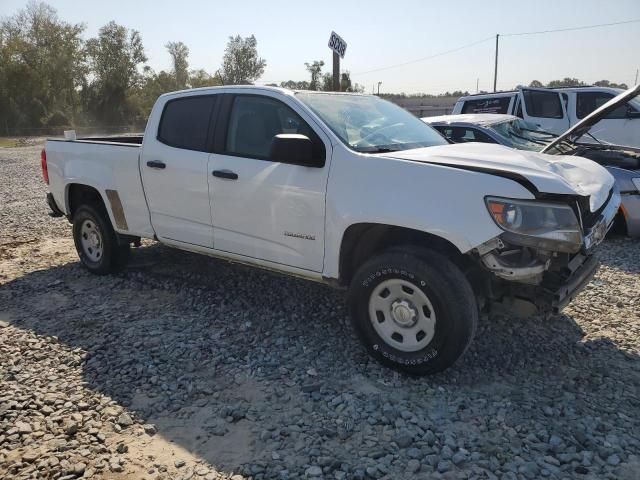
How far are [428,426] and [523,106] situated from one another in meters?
10.4

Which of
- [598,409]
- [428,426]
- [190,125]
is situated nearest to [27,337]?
[190,125]

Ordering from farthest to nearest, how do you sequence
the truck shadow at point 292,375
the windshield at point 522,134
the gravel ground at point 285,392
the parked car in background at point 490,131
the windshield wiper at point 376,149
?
the windshield at point 522,134
the parked car in background at point 490,131
the windshield wiper at point 376,149
the truck shadow at point 292,375
the gravel ground at point 285,392

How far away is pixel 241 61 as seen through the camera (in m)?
60.7

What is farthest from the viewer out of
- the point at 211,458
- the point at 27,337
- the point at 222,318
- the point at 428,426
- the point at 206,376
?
the point at 222,318

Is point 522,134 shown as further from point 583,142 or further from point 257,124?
point 257,124

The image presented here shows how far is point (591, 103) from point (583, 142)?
472 centimetres

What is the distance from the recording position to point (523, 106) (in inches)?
453

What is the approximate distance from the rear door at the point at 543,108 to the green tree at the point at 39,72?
44.6 meters

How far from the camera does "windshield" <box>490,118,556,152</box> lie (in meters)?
7.99

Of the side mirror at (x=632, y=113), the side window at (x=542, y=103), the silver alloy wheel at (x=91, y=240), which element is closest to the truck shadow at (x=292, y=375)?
the silver alloy wheel at (x=91, y=240)

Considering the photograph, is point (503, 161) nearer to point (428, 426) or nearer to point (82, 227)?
point (428, 426)

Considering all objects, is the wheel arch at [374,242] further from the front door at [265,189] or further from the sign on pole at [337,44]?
the sign on pole at [337,44]

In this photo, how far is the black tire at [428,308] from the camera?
121 inches

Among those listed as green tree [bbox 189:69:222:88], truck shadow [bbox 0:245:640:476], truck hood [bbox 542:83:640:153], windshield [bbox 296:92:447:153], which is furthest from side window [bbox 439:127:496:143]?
green tree [bbox 189:69:222:88]
